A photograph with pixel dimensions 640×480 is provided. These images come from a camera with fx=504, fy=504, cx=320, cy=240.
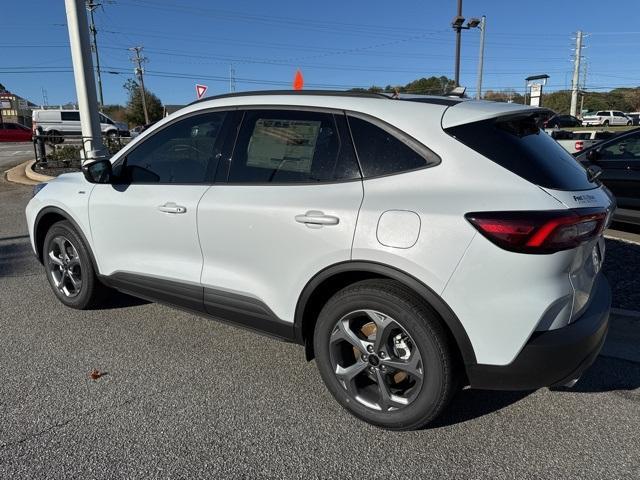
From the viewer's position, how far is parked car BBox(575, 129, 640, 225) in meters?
6.43

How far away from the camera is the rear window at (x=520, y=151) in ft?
7.64

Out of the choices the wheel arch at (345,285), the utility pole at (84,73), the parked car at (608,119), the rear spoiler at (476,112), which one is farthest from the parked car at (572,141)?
the parked car at (608,119)

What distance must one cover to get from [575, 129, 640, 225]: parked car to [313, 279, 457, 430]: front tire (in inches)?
203

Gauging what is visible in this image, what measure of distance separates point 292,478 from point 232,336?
1.59 m

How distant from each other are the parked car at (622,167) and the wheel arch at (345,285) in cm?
512

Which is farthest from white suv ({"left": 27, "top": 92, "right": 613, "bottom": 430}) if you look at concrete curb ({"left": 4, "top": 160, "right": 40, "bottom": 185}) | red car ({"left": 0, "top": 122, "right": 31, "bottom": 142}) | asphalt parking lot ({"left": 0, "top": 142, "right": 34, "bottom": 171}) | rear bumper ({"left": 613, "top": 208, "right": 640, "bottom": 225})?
red car ({"left": 0, "top": 122, "right": 31, "bottom": 142})

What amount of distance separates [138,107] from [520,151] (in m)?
65.3

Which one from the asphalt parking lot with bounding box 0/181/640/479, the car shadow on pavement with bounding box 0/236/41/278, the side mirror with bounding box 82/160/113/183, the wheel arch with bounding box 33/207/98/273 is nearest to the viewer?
the asphalt parking lot with bounding box 0/181/640/479

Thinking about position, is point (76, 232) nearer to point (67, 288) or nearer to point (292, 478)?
point (67, 288)

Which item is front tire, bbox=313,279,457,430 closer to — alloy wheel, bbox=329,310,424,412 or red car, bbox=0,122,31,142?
alloy wheel, bbox=329,310,424,412

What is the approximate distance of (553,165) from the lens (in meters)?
2.47

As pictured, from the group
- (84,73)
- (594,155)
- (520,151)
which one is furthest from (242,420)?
(84,73)

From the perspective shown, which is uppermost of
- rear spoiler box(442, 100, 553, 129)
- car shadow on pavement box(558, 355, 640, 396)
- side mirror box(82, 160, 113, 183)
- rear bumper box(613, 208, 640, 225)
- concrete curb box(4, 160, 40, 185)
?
rear spoiler box(442, 100, 553, 129)

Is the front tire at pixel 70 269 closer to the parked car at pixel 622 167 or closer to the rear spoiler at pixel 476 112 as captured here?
the rear spoiler at pixel 476 112
